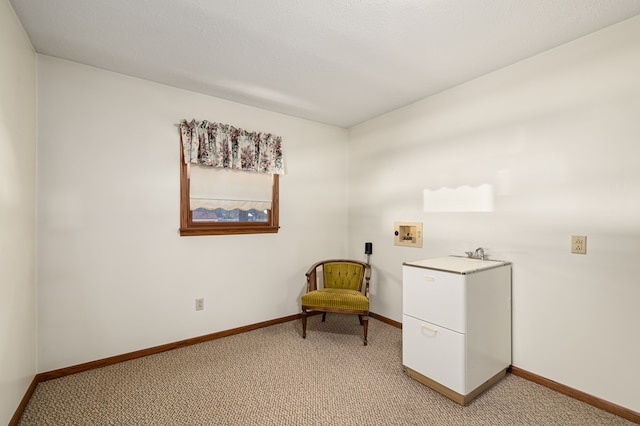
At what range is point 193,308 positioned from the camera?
9.33ft

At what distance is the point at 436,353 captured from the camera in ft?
6.86

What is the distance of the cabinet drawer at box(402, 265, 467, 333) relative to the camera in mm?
1959

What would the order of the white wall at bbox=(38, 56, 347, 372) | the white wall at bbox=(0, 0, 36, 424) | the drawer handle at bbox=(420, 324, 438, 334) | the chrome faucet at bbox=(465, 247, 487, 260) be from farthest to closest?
the chrome faucet at bbox=(465, 247, 487, 260) < the white wall at bbox=(38, 56, 347, 372) < the drawer handle at bbox=(420, 324, 438, 334) < the white wall at bbox=(0, 0, 36, 424)

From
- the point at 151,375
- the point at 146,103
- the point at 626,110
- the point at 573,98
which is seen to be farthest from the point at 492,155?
the point at 151,375

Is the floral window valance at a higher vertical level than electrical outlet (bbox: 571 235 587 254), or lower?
higher

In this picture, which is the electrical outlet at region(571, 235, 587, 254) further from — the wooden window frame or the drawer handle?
the wooden window frame

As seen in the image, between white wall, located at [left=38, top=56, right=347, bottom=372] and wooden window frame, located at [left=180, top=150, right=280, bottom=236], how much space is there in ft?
0.21

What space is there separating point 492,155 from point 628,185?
868mm

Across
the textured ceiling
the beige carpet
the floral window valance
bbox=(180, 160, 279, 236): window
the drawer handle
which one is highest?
the textured ceiling

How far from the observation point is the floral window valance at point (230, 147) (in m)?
2.77

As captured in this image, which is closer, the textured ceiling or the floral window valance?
the textured ceiling

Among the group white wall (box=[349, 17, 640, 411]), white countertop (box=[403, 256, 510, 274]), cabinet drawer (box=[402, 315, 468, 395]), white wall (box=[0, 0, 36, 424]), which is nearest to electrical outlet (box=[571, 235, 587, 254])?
white wall (box=[349, 17, 640, 411])

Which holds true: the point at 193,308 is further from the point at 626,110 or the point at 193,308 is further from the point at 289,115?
the point at 626,110

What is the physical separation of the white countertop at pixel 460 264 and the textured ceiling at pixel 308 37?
1.59m
